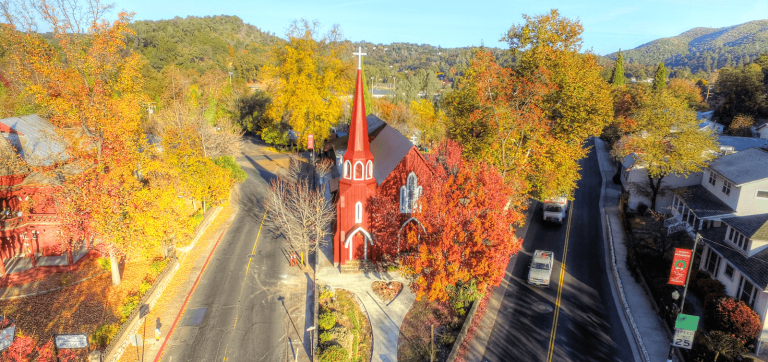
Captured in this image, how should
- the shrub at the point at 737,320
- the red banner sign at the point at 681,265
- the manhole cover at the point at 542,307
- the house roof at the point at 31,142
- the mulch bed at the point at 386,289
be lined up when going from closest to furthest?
1. the red banner sign at the point at 681,265
2. the shrub at the point at 737,320
3. the manhole cover at the point at 542,307
4. the mulch bed at the point at 386,289
5. the house roof at the point at 31,142

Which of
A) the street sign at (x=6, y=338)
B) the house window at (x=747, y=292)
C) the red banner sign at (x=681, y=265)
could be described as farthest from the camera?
the house window at (x=747, y=292)

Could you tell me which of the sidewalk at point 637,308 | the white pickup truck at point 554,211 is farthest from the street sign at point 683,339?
the white pickup truck at point 554,211

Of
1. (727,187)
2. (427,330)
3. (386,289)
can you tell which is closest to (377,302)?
(386,289)

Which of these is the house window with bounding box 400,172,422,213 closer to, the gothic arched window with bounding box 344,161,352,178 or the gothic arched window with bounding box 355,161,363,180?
the gothic arched window with bounding box 355,161,363,180

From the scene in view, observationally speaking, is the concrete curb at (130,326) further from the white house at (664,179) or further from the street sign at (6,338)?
the white house at (664,179)

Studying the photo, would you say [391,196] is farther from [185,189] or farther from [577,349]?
[185,189]

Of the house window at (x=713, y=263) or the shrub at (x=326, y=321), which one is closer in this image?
the shrub at (x=326, y=321)

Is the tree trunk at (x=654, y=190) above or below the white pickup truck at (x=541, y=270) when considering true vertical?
above

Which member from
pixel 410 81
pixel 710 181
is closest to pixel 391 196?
pixel 710 181

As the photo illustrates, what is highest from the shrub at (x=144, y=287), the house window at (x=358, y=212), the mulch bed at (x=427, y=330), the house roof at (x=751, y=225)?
the house roof at (x=751, y=225)
